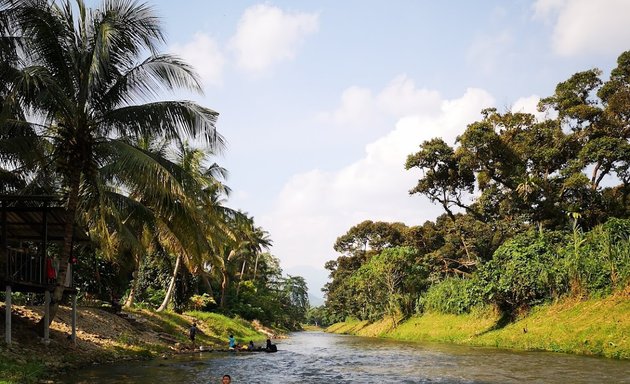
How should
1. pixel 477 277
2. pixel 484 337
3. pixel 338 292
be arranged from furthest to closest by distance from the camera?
1. pixel 338 292
2. pixel 477 277
3. pixel 484 337

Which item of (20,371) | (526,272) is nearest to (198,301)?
(526,272)

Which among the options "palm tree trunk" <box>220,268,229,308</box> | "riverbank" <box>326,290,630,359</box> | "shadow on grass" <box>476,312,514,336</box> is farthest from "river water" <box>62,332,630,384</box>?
"palm tree trunk" <box>220,268,229,308</box>

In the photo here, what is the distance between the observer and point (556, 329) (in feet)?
A: 98.7

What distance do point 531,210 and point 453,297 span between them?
32.4 feet

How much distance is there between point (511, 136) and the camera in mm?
43969

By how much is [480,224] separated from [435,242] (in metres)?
19.9

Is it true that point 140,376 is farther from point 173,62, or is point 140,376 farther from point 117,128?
point 173,62

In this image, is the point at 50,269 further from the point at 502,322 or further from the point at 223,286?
the point at 223,286

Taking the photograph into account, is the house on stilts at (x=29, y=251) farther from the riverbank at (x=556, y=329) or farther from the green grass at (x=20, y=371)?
the riverbank at (x=556, y=329)

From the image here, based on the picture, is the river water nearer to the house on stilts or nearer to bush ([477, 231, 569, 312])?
the house on stilts

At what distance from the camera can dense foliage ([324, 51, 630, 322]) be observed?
108 feet

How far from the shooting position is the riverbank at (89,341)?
16.2 m

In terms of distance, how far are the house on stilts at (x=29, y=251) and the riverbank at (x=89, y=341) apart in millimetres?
824

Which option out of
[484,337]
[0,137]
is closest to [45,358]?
[0,137]
